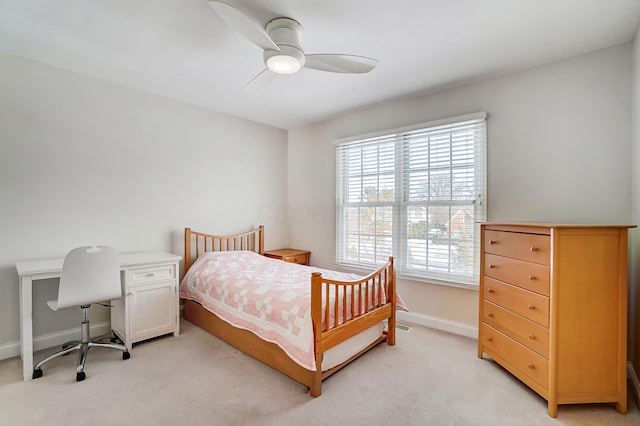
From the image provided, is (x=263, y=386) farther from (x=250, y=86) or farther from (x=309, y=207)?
(x=309, y=207)

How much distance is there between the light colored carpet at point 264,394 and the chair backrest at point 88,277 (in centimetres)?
60

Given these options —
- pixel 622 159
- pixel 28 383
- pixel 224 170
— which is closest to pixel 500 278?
pixel 622 159

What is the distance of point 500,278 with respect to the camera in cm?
240

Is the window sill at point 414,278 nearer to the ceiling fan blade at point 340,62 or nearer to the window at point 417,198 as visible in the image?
the window at point 417,198

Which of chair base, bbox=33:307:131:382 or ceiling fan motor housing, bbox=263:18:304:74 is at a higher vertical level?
ceiling fan motor housing, bbox=263:18:304:74

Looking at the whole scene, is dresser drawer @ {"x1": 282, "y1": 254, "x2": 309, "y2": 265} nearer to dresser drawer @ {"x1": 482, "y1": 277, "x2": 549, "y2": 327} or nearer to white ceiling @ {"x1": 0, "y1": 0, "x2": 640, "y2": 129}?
white ceiling @ {"x1": 0, "y1": 0, "x2": 640, "y2": 129}

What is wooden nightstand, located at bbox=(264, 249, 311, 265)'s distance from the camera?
4.22 m

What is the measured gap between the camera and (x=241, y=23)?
172 cm

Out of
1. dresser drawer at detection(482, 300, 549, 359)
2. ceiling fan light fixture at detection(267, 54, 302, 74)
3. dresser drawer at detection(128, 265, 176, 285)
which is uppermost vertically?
ceiling fan light fixture at detection(267, 54, 302, 74)

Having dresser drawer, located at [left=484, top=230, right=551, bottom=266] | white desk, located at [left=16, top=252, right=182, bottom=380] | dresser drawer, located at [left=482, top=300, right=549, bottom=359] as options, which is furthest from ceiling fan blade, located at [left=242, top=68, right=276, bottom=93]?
dresser drawer, located at [left=482, top=300, right=549, bottom=359]

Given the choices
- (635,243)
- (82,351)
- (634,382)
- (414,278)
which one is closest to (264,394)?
(82,351)

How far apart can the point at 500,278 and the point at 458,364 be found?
0.82 meters

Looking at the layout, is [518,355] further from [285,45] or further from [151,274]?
[151,274]

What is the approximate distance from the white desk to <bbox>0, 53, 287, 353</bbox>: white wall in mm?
278
